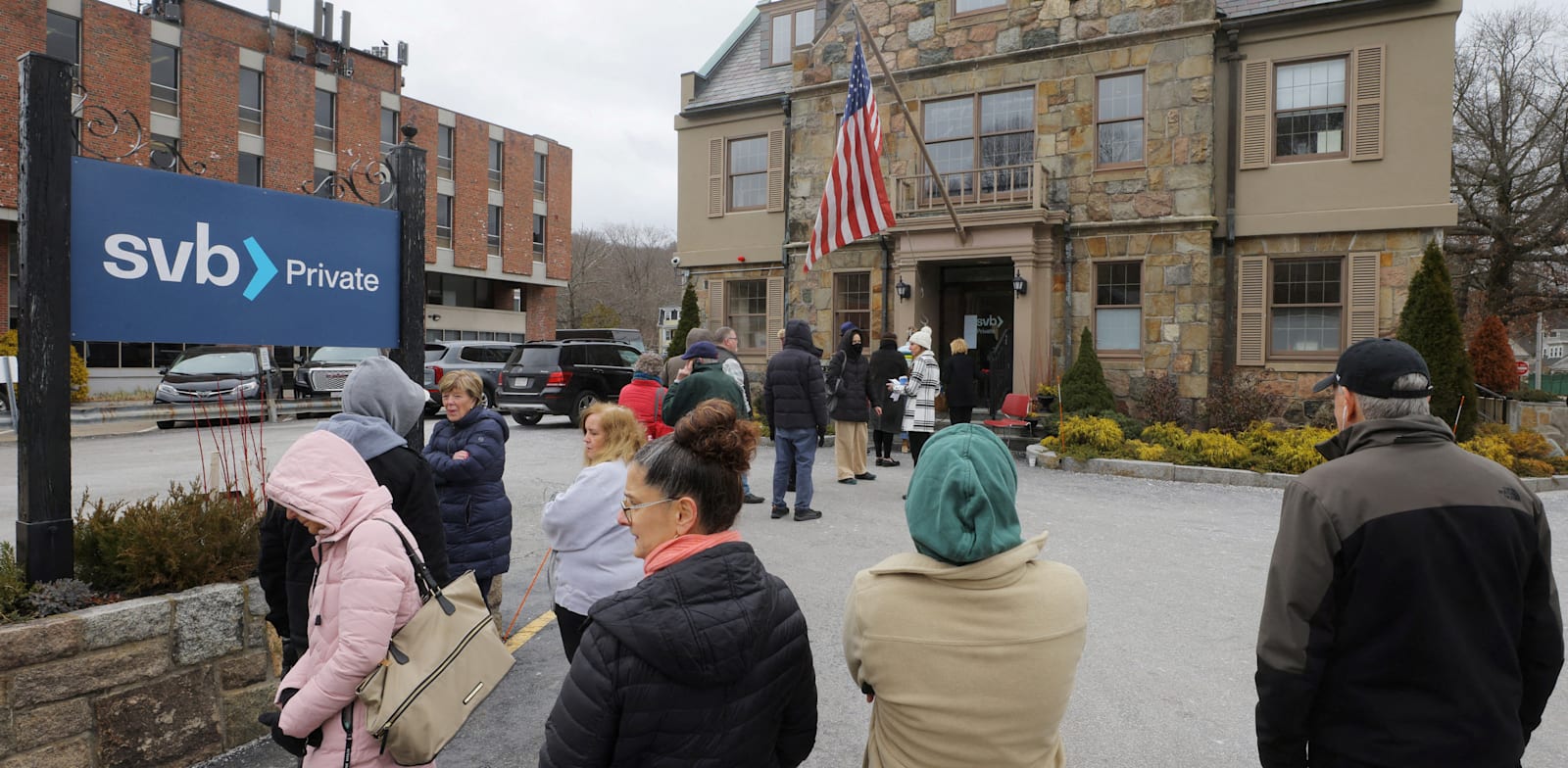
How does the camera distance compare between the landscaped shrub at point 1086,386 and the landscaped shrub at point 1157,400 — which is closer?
the landscaped shrub at point 1157,400

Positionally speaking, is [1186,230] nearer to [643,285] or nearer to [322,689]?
[322,689]

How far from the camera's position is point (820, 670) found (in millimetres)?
4633

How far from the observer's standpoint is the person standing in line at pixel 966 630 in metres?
1.97

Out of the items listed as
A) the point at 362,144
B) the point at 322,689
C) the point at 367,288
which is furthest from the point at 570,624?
the point at 362,144

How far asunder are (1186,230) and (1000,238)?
9.69 feet

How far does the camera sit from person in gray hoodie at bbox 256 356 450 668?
9.69 ft

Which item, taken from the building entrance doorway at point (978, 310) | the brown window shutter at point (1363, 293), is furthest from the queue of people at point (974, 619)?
the building entrance doorway at point (978, 310)

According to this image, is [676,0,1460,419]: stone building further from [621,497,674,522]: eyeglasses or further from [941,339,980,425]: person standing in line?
[621,497,674,522]: eyeglasses

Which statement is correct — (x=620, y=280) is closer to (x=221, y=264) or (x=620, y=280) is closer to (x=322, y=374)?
(x=322, y=374)

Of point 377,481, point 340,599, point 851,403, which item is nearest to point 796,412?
point 851,403

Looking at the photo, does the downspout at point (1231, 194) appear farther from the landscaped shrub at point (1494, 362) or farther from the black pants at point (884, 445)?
the black pants at point (884, 445)

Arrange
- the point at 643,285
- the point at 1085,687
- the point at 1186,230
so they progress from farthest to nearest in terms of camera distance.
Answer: the point at 643,285
the point at 1186,230
the point at 1085,687

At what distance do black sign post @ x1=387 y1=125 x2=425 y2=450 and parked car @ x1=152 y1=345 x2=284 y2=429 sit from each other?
1434 cm

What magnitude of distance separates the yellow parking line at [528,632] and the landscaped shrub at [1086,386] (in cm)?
1056
